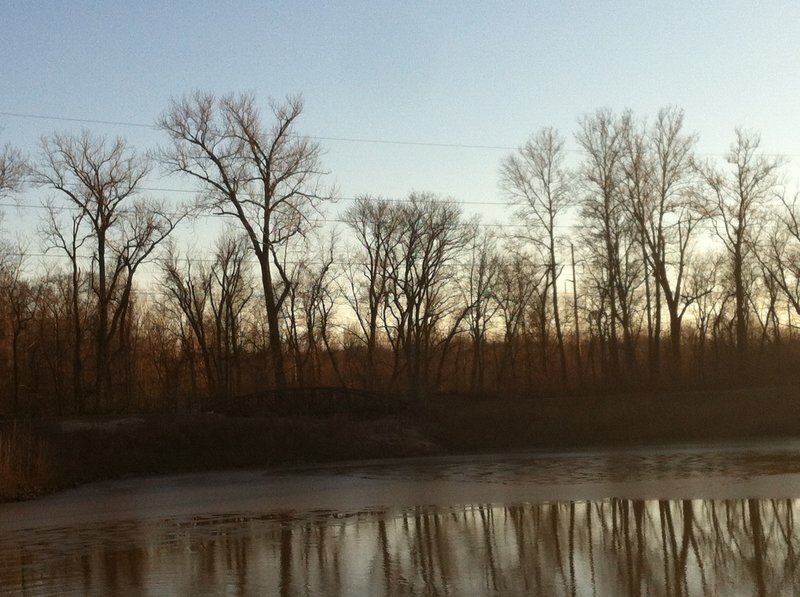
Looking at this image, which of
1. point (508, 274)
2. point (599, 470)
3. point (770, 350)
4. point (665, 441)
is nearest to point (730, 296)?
point (770, 350)

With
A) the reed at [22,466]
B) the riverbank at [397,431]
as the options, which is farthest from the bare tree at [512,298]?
the reed at [22,466]

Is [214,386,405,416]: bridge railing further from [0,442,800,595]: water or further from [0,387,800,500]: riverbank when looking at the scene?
[0,442,800,595]: water

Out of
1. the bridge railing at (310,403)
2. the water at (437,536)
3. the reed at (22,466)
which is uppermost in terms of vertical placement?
the bridge railing at (310,403)

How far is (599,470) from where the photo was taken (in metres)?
29.1

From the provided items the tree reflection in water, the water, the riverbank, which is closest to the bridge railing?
the riverbank

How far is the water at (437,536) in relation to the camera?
1161 cm

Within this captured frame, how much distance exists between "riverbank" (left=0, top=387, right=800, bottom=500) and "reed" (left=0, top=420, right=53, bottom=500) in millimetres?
95

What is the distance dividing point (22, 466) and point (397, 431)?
20222 mm

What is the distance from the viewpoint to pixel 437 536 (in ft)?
51.7

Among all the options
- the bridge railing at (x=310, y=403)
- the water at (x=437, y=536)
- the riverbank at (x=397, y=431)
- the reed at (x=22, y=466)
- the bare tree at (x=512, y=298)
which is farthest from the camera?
the bare tree at (x=512, y=298)

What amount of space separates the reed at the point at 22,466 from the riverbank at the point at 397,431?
3.8 inches

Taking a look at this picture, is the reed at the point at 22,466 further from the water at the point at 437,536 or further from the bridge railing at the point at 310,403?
the bridge railing at the point at 310,403

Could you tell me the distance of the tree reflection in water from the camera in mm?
11328

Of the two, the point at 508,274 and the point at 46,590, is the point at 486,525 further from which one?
the point at 508,274
